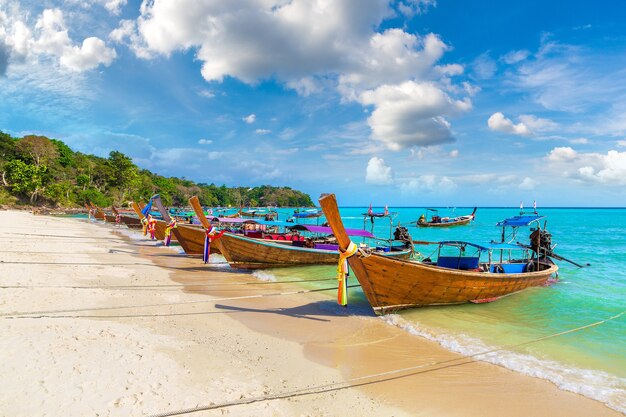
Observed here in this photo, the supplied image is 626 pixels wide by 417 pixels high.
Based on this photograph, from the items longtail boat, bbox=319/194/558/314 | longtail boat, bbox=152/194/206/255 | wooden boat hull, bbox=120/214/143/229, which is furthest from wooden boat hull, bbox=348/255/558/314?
wooden boat hull, bbox=120/214/143/229

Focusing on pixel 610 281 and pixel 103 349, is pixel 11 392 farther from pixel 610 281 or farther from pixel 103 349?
pixel 610 281

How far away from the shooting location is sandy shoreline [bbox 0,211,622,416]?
4219mm

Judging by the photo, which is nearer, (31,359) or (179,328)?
(31,359)

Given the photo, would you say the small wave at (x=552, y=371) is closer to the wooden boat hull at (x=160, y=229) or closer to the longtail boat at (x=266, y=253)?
the longtail boat at (x=266, y=253)

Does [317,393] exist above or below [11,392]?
below

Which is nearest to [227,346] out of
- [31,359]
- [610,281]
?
[31,359]

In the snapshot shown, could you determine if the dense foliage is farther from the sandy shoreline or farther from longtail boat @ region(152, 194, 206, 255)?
the sandy shoreline

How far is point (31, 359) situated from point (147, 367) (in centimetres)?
157

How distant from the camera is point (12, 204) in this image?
46062 millimetres

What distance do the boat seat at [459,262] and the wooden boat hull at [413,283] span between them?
30.2 inches

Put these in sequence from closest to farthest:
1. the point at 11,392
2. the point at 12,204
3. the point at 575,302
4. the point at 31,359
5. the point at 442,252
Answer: the point at 11,392
the point at 31,359
the point at 575,302
the point at 442,252
the point at 12,204

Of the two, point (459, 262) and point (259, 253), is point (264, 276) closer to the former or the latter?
point (259, 253)

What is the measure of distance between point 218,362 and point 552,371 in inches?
234

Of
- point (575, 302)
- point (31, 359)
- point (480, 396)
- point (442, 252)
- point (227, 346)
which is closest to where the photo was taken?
point (31, 359)
